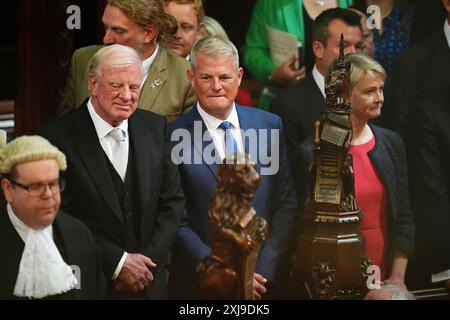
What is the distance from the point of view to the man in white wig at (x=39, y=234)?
17.9 ft

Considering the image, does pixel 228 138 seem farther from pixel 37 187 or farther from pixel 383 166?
pixel 37 187

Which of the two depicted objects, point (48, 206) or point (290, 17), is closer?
point (48, 206)

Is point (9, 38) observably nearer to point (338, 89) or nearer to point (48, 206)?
point (48, 206)

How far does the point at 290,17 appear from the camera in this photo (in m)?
5.84

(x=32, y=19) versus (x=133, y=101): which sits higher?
(x=32, y=19)

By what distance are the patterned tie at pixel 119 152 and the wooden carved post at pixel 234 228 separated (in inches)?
16.7

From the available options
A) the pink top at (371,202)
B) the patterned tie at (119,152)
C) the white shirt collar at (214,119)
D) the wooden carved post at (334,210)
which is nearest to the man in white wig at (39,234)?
the patterned tie at (119,152)

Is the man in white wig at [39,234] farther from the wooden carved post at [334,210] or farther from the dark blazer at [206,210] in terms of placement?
the wooden carved post at [334,210]

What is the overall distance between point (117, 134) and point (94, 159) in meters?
0.16

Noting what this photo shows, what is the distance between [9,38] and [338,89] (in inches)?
60.6

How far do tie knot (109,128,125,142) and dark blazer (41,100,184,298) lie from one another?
0.04 meters

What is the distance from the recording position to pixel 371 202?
229 inches
